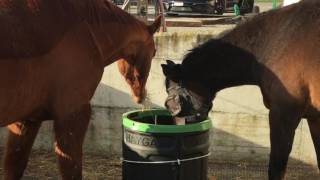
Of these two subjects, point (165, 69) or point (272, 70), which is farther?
point (165, 69)

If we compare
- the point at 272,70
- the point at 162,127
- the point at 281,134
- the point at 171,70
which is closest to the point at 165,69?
the point at 171,70

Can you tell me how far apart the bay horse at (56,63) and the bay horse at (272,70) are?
632 millimetres

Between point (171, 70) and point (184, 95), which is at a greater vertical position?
point (171, 70)

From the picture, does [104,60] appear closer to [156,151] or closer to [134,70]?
[134,70]

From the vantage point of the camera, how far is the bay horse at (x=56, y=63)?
2695 millimetres

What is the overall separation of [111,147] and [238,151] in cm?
134

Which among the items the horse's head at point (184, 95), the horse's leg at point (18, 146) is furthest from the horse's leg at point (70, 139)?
the horse's head at point (184, 95)

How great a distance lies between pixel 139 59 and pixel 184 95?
1.65 ft

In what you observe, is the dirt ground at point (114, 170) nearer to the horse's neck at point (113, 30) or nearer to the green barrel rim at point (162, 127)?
the green barrel rim at point (162, 127)

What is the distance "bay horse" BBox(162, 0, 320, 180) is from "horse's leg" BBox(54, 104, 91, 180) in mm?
902

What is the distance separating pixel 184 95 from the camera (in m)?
3.84

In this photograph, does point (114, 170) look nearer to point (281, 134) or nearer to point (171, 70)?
point (171, 70)

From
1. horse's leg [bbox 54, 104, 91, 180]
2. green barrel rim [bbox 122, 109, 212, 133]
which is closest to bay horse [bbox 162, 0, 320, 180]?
green barrel rim [bbox 122, 109, 212, 133]

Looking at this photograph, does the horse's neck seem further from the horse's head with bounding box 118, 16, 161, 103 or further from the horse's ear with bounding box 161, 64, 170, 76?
the horse's ear with bounding box 161, 64, 170, 76
